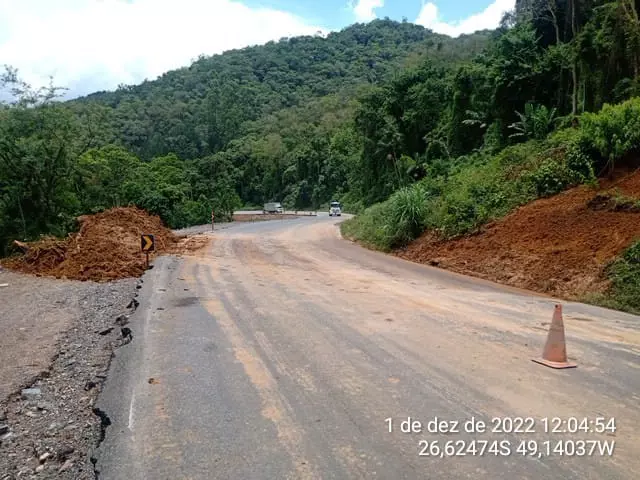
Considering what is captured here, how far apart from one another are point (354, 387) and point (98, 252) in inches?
553

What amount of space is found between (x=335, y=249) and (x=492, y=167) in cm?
721

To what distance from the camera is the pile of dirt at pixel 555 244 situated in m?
12.1

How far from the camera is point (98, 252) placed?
17188 mm

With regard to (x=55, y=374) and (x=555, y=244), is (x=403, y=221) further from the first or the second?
(x=55, y=374)

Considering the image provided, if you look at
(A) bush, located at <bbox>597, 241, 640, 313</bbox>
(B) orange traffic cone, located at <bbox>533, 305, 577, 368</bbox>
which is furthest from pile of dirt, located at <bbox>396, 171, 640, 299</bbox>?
(B) orange traffic cone, located at <bbox>533, 305, 577, 368</bbox>

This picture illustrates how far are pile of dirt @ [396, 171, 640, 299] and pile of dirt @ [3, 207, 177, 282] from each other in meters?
10.1

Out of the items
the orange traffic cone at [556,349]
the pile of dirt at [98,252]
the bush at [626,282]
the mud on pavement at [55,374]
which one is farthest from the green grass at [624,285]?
the pile of dirt at [98,252]

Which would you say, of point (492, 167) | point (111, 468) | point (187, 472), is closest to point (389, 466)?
point (187, 472)

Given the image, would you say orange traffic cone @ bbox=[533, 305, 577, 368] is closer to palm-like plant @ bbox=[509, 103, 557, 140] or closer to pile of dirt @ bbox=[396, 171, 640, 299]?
pile of dirt @ bbox=[396, 171, 640, 299]

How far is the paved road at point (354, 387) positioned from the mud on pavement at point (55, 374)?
0.27 meters

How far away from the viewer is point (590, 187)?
15266mm

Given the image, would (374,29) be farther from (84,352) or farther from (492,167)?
(84,352)

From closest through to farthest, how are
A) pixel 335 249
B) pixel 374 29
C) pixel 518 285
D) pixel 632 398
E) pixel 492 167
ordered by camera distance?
pixel 632 398 < pixel 518 285 < pixel 492 167 < pixel 335 249 < pixel 374 29

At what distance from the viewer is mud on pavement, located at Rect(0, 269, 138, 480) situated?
4.43 m
